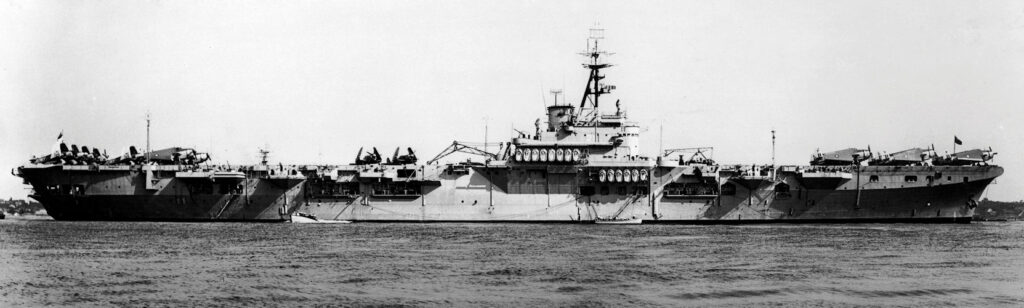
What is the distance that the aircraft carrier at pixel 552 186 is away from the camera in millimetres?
39000

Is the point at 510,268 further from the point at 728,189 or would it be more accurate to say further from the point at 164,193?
the point at 164,193

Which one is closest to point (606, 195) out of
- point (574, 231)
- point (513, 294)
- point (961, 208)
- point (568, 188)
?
point (568, 188)

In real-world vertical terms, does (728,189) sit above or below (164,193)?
above

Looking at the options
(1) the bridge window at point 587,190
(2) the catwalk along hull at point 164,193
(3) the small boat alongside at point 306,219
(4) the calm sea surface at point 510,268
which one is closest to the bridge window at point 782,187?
(4) the calm sea surface at point 510,268

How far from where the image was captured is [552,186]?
39.9m

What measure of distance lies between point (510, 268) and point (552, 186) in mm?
18206

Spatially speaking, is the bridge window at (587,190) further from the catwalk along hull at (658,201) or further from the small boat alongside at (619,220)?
the small boat alongside at (619,220)

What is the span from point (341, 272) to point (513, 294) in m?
4.96

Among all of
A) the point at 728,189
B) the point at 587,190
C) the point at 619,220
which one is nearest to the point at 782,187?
the point at 728,189

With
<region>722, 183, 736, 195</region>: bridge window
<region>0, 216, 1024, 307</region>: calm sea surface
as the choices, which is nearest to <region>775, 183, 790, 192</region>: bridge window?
<region>722, 183, 736, 195</region>: bridge window

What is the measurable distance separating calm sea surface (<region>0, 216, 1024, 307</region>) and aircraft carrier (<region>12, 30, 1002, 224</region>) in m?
5.02

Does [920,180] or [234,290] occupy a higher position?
[920,180]

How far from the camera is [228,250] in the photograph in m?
26.4

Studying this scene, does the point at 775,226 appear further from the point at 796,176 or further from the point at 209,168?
the point at 209,168
